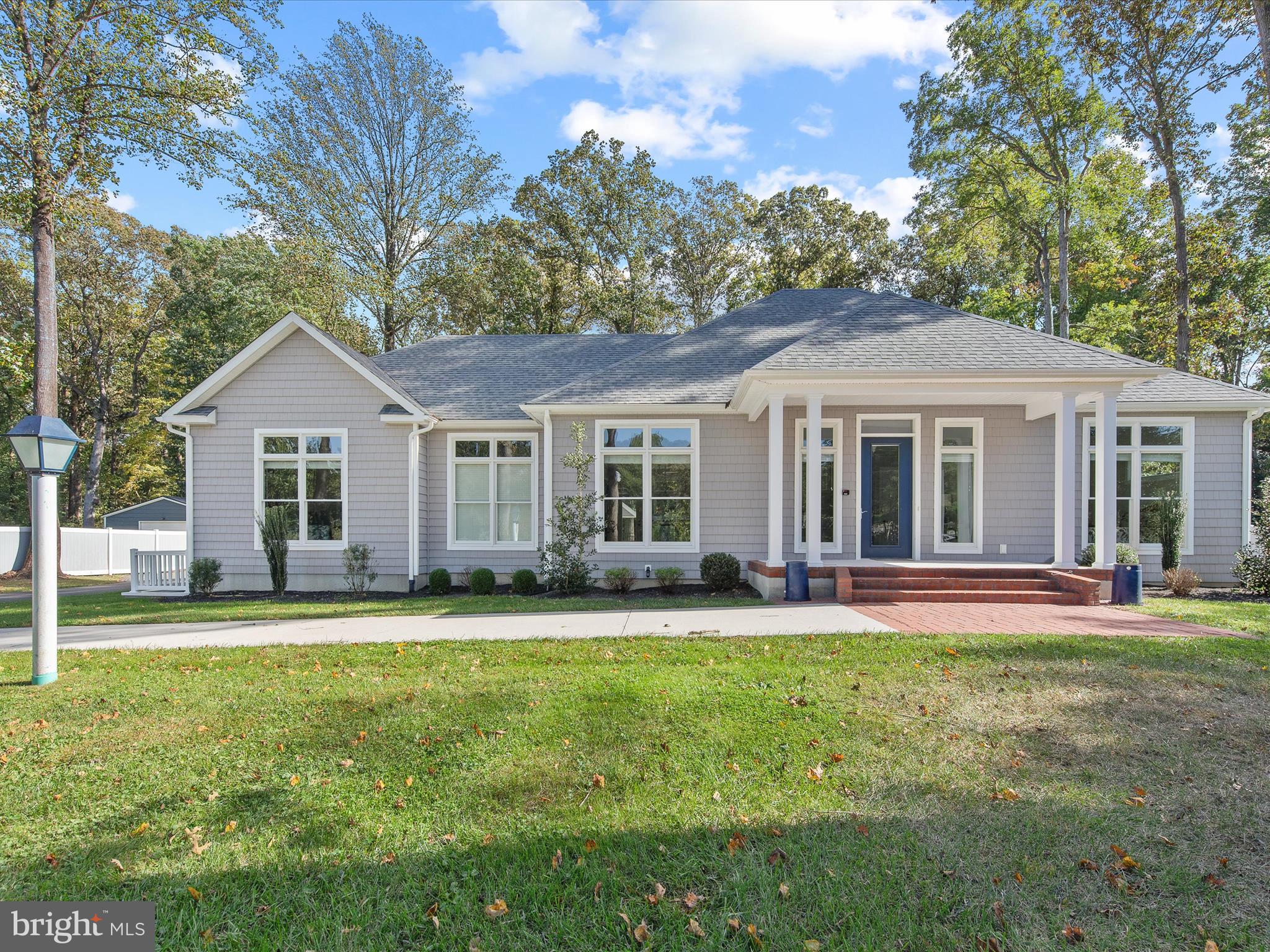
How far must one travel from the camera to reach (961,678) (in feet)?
17.0

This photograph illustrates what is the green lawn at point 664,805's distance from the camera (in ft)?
8.35

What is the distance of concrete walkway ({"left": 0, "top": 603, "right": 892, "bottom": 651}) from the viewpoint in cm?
739

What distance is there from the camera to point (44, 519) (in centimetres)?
568

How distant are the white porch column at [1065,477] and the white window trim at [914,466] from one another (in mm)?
2188

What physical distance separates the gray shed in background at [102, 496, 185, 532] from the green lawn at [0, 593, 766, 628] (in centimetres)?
1756

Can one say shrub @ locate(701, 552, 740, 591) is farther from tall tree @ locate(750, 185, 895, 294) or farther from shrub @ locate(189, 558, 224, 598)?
tall tree @ locate(750, 185, 895, 294)

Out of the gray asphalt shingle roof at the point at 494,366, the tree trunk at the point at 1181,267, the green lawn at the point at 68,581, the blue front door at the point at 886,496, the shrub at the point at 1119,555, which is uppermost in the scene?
the tree trunk at the point at 1181,267

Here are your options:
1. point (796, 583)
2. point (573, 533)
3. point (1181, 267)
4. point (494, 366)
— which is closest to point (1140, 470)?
point (796, 583)

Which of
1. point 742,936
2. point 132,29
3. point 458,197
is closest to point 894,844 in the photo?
point 742,936

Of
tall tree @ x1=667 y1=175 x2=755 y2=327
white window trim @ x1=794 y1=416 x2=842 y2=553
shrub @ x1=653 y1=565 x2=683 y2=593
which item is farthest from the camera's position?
tall tree @ x1=667 y1=175 x2=755 y2=327

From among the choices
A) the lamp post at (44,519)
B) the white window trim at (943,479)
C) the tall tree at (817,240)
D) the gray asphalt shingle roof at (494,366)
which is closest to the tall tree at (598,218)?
the tall tree at (817,240)

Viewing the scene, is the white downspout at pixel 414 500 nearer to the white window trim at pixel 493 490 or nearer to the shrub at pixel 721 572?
the white window trim at pixel 493 490

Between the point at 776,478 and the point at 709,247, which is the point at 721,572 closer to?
the point at 776,478

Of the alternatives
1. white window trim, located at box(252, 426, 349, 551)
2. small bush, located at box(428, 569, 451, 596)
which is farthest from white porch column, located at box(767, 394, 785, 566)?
white window trim, located at box(252, 426, 349, 551)
